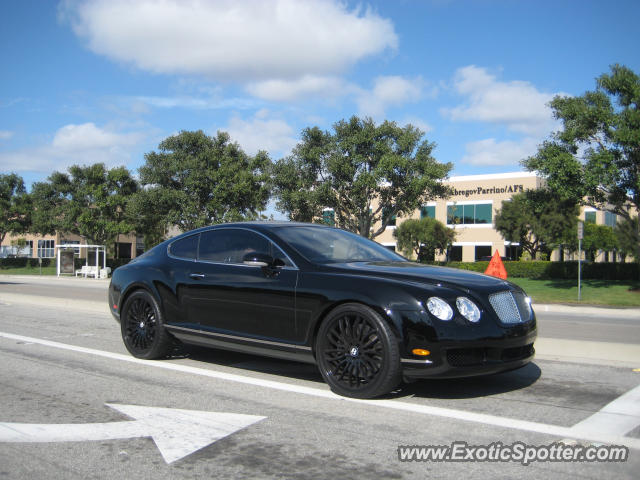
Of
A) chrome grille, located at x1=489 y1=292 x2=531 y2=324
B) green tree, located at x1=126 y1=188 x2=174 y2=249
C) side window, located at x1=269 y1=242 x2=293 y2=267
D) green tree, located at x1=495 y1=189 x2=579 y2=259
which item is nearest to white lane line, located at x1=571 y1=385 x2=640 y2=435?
chrome grille, located at x1=489 y1=292 x2=531 y2=324

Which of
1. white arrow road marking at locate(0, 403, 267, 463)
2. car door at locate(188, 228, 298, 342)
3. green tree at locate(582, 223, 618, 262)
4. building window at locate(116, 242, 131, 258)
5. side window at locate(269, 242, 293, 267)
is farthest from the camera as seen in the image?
building window at locate(116, 242, 131, 258)

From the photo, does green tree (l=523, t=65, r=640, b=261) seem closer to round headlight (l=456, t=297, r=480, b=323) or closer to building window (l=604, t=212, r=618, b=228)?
round headlight (l=456, t=297, r=480, b=323)

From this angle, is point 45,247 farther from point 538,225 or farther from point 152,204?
point 538,225

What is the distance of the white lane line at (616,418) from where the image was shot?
13.8 feet

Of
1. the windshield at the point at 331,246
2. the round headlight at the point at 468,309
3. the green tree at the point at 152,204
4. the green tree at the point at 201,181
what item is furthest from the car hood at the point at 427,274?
the green tree at the point at 152,204

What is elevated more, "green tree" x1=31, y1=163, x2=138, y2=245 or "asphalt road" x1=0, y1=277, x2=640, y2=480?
"green tree" x1=31, y1=163, x2=138, y2=245

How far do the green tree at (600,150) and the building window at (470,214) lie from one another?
37652mm

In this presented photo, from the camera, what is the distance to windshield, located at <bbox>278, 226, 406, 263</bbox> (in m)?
5.77

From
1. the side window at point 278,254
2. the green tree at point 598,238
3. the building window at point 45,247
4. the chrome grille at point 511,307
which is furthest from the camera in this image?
the building window at point 45,247

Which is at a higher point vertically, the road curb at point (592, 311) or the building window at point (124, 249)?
the building window at point (124, 249)

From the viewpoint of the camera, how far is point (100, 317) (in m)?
12.1

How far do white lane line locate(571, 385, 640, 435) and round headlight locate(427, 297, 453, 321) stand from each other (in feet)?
3.85

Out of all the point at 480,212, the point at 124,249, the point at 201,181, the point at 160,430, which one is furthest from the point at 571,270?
the point at 124,249

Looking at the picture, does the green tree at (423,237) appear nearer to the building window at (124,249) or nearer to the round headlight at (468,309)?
the building window at (124,249)
